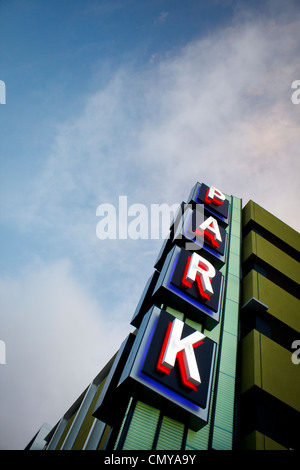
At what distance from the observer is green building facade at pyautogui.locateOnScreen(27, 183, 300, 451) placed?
812 centimetres

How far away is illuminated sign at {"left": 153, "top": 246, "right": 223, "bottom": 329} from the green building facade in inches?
6.7

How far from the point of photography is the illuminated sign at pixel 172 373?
7.87m

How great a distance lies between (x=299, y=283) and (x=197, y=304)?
8.79 m

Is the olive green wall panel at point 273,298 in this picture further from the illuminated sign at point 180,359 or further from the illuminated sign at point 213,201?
the illuminated sign at point 180,359

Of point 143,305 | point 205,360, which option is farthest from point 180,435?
point 143,305

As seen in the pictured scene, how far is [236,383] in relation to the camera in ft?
34.5

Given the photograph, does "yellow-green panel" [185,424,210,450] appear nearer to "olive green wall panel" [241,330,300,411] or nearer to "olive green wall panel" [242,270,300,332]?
"olive green wall panel" [241,330,300,411]

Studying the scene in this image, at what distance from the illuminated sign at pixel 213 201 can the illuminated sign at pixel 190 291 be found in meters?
5.96

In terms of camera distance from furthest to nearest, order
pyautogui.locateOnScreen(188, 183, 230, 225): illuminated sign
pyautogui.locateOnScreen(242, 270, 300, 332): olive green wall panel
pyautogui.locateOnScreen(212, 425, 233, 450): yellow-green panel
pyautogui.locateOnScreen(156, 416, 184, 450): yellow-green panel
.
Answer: pyautogui.locateOnScreen(188, 183, 230, 225): illuminated sign < pyautogui.locateOnScreen(242, 270, 300, 332): olive green wall panel < pyautogui.locateOnScreen(212, 425, 233, 450): yellow-green panel < pyautogui.locateOnScreen(156, 416, 184, 450): yellow-green panel

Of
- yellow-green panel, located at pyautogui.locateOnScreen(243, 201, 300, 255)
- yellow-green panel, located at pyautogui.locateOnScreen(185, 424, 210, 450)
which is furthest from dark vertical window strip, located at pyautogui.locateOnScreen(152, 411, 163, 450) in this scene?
yellow-green panel, located at pyautogui.locateOnScreen(243, 201, 300, 255)

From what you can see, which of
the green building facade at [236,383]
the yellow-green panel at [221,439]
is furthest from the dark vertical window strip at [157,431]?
the yellow-green panel at [221,439]

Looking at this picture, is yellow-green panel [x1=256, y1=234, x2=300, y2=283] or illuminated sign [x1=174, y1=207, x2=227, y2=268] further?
yellow-green panel [x1=256, y1=234, x2=300, y2=283]

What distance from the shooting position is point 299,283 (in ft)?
53.3
